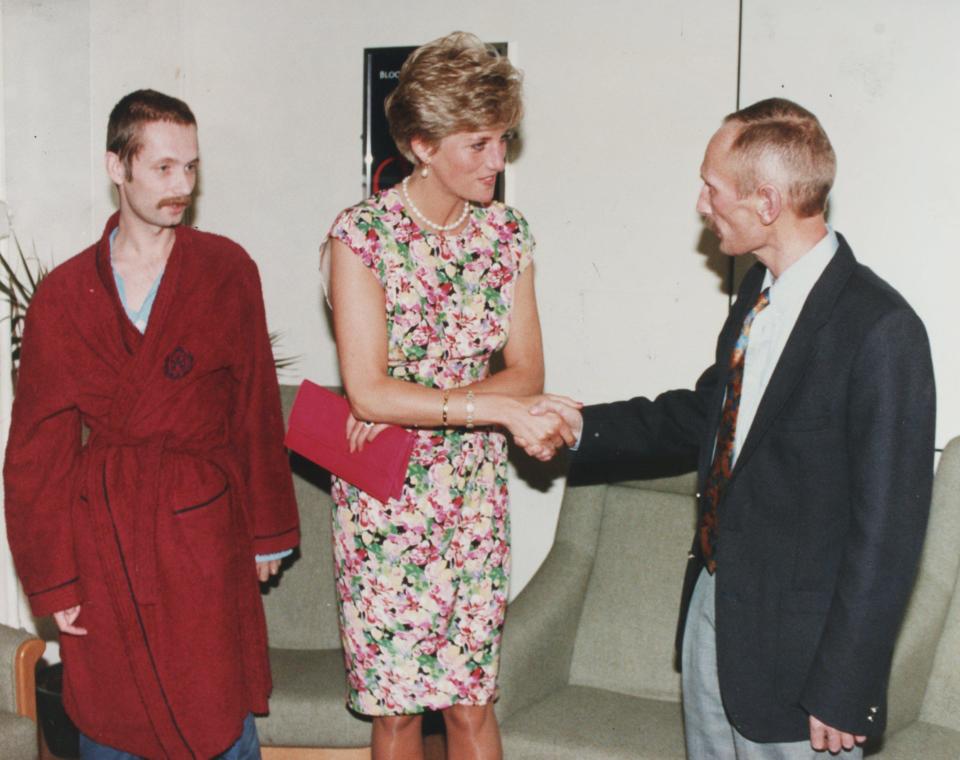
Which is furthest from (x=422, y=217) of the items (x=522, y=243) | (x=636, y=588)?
(x=636, y=588)

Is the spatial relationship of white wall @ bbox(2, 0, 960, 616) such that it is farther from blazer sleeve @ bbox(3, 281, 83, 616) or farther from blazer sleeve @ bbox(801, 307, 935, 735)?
blazer sleeve @ bbox(801, 307, 935, 735)

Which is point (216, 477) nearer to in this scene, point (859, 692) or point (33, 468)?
point (33, 468)

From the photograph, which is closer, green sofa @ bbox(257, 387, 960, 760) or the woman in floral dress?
the woman in floral dress

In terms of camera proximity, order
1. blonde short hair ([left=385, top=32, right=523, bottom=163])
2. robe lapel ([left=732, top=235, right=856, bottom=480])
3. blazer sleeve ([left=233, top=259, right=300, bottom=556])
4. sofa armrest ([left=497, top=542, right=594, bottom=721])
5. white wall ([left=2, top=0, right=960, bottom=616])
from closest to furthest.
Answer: robe lapel ([left=732, top=235, right=856, bottom=480]) → blonde short hair ([left=385, top=32, right=523, bottom=163]) → blazer sleeve ([left=233, top=259, right=300, bottom=556]) → sofa armrest ([left=497, top=542, right=594, bottom=721]) → white wall ([left=2, top=0, right=960, bottom=616])

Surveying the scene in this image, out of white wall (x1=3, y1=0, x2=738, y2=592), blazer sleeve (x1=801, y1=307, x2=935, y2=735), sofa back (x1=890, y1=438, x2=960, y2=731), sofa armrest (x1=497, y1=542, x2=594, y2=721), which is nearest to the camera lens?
blazer sleeve (x1=801, y1=307, x2=935, y2=735)

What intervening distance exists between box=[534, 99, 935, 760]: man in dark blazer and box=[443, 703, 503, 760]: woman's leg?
0.69m

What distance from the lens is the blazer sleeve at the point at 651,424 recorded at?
8.05 feet

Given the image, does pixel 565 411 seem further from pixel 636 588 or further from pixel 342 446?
pixel 636 588

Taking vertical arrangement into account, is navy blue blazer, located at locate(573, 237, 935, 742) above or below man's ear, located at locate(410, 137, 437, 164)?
below

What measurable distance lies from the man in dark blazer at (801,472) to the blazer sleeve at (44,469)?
135cm

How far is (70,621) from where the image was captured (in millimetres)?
2514

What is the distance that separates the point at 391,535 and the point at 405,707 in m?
0.42

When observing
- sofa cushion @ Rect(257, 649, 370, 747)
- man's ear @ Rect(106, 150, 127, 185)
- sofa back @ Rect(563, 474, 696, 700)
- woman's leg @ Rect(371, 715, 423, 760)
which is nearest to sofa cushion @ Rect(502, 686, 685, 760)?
sofa back @ Rect(563, 474, 696, 700)

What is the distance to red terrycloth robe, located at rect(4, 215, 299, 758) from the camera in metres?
2.47
